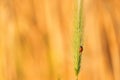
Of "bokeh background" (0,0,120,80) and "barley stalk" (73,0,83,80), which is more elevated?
"barley stalk" (73,0,83,80)

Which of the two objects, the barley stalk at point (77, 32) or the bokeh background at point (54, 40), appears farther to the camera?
the bokeh background at point (54, 40)

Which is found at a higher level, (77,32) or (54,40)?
(77,32)

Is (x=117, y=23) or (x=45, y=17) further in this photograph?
(x=117, y=23)

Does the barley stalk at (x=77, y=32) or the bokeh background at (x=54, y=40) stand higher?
the barley stalk at (x=77, y=32)

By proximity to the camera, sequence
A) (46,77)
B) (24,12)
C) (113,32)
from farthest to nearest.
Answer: (113,32)
(24,12)
(46,77)

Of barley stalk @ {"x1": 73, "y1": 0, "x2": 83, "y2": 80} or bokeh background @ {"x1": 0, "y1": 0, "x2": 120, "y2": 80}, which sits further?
bokeh background @ {"x1": 0, "y1": 0, "x2": 120, "y2": 80}

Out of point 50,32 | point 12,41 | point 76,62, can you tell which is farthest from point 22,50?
point 76,62

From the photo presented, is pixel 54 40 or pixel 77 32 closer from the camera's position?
pixel 77 32

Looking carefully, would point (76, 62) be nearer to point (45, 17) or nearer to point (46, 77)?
point (46, 77)
